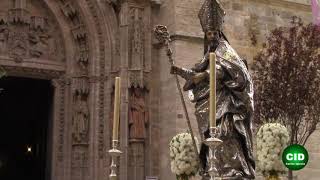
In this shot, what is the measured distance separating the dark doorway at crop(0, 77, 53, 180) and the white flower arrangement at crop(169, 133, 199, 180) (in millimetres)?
11412

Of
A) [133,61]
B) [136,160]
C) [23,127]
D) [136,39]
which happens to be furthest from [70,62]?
[23,127]

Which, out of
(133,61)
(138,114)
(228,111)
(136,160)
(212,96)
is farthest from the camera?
(133,61)

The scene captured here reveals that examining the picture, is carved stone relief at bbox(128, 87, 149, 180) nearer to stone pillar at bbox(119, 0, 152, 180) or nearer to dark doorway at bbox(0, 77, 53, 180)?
stone pillar at bbox(119, 0, 152, 180)

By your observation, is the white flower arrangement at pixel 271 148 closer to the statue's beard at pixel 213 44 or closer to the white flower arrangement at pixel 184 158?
the white flower arrangement at pixel 184 158

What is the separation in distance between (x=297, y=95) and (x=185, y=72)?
9.26 m

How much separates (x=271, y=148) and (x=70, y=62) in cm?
1114

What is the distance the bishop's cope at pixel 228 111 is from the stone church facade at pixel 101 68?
29.3 feet

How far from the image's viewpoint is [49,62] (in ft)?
54.5

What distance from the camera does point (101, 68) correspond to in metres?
16.5

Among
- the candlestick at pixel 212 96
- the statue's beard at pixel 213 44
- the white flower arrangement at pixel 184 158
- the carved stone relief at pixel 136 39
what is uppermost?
the carved stone relief at pixel 136 39

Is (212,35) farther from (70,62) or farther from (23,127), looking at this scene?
(23,127)

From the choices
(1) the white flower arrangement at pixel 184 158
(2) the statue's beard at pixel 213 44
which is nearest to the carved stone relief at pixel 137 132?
(1) the white flower arrangement at pixel 184 158

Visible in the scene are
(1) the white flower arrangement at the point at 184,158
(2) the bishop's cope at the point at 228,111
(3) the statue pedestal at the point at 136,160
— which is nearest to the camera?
(2) the bishop's cope at the point at 228,111

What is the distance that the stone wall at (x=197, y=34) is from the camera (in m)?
15.8
